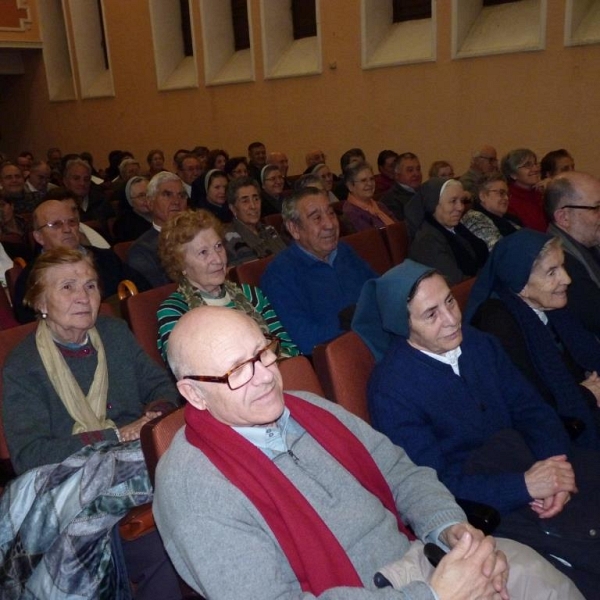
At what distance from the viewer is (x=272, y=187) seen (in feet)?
21.0

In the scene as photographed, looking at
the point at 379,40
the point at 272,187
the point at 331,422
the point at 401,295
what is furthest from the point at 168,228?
the point at 379,40

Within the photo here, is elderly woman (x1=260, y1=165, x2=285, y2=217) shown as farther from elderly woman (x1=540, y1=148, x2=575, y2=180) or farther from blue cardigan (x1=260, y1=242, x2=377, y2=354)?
blue cardigan (x1=260, y1=242, x2=377, y2=354)

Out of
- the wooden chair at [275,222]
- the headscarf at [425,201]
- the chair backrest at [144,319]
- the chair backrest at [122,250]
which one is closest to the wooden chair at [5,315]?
the chair backrest at [144,319]

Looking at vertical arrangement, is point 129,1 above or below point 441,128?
above

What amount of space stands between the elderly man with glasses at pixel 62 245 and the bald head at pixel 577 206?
2.22 meters

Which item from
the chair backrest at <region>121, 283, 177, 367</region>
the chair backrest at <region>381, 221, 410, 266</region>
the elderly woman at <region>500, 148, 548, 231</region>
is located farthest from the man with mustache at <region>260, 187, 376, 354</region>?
the elderly woman at <region>500, 148, 548, 231</region>

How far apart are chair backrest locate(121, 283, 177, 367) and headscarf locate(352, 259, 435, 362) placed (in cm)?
106

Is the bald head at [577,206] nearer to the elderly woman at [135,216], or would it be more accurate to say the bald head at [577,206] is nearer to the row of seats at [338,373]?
the row of seats at [338,373]

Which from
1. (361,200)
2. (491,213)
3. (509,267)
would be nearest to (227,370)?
(509,267)

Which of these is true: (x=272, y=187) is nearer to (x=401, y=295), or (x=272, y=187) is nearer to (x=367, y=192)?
(x=367, y=192)

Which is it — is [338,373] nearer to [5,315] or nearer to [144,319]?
[144,319]

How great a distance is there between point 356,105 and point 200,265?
6.67 meters

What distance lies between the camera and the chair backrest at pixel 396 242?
4.30m

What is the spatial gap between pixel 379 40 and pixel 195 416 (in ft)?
26.9
